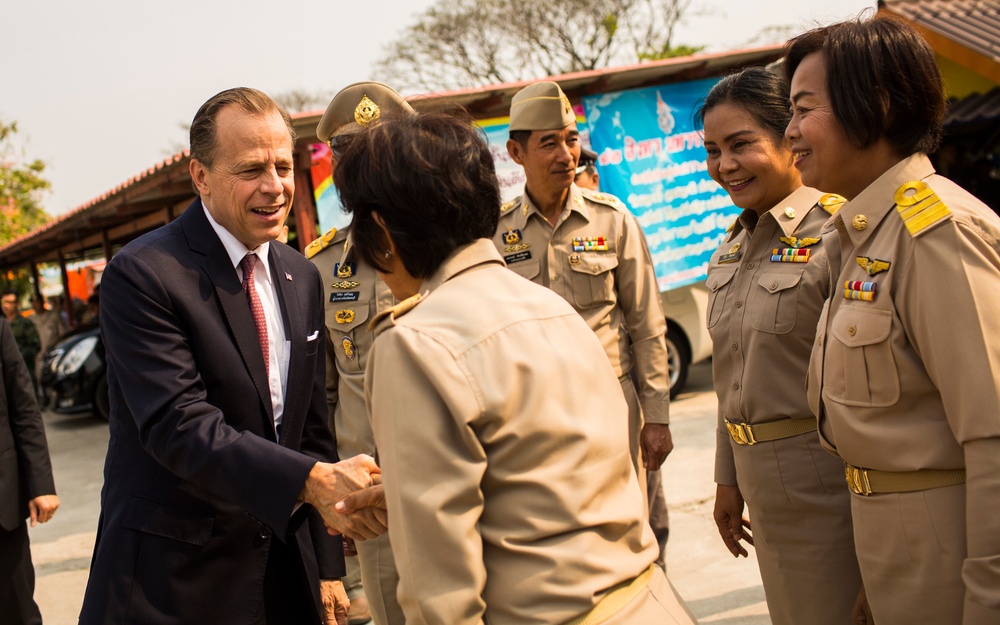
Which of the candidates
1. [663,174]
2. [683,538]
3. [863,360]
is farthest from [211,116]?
[663,174]

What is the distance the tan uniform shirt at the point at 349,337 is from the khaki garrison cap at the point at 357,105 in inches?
17.6

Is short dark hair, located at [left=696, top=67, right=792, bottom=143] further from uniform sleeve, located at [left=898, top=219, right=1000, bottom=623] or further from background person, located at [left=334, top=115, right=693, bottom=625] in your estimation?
background person, located at [left=334, top=115, right=693, bottom=625]

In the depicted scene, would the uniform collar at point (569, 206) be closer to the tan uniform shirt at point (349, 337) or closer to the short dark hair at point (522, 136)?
the short dark hair at point (522, 136)

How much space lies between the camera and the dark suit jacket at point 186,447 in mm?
1852

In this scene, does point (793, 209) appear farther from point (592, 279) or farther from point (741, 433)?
point (592, 279)

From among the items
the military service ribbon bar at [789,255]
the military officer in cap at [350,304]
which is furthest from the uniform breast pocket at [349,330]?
the military service ribbon bar at [789,255]

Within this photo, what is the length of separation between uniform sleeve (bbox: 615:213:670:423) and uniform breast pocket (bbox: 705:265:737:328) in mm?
863

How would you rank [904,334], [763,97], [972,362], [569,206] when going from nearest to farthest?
[972,362] → [904,334] → [763,97] → [569,206]

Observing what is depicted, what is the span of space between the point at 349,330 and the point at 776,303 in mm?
1593

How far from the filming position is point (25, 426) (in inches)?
141

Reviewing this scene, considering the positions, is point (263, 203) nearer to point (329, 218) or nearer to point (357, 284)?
point (357, 284)

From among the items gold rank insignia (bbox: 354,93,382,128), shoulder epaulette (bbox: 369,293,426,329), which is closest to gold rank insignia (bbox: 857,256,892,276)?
shoulder epaulette (bbox: 369,293,426,329)

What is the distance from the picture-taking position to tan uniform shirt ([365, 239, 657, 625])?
48.8 inches

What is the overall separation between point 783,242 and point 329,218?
5.25 meters
